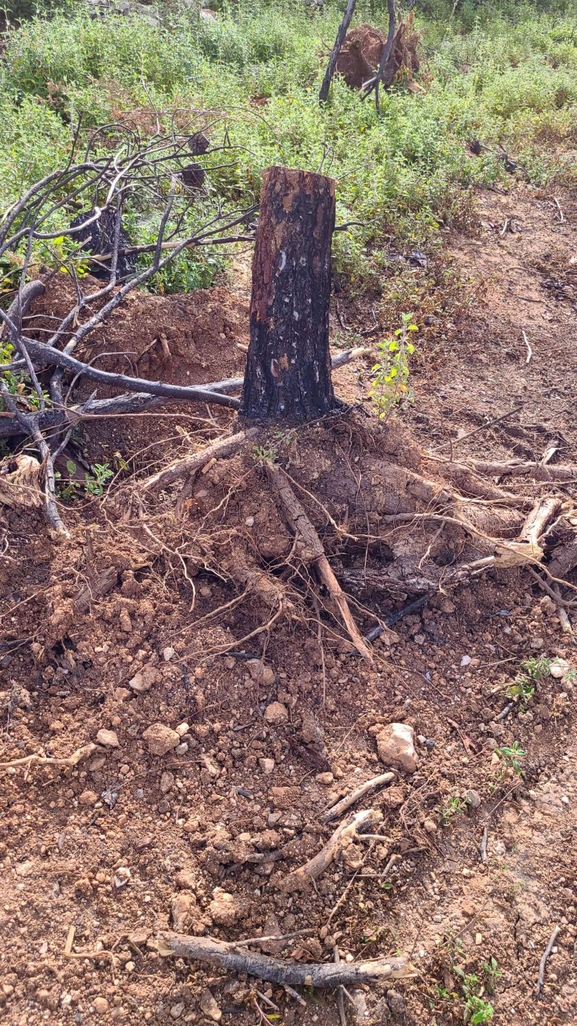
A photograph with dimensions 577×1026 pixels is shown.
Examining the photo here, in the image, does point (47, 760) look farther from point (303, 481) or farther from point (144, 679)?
point (303, 481)

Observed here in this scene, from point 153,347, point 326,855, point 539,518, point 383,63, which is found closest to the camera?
point 326,855

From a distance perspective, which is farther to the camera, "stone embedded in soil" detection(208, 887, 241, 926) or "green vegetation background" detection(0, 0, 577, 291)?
"green vegetation background" detection(0, 0, 577, 291)

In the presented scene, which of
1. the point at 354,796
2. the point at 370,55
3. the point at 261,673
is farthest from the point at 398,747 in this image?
the point at 370,55

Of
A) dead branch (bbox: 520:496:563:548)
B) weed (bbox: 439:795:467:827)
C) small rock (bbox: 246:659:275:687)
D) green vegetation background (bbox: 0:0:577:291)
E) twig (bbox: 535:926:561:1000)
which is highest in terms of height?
green vegetation background (bbox: 0:0:577:291)

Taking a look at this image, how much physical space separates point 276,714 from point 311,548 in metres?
→ 0.61

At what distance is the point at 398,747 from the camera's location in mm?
2066

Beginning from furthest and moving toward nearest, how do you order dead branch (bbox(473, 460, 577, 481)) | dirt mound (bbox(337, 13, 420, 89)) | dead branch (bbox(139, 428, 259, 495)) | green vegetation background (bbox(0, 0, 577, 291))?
dirt mound (bbox(337, 13, 420, 89)) < green vegetation background (bbox(0, 0, 577, 291)) < dead branch (bbox(473, 460, 577, 481)) < dead branch (bbox(139, 428, 259, 495))

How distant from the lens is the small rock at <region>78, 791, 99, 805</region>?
74.9 inches

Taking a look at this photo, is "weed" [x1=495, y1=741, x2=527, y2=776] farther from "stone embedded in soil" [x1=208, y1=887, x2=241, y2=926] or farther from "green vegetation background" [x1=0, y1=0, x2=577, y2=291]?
"green vegetation background" [x1=0, y1=0, x2=577, y2=291]

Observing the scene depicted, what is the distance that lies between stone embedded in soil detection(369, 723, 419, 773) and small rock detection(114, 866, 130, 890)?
2.72ft

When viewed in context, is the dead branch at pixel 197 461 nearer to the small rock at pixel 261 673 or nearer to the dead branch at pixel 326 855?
the small rock at pixel 261 673

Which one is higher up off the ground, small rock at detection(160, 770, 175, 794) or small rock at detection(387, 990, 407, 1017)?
small rock at detection(160, 770, 175, 794)

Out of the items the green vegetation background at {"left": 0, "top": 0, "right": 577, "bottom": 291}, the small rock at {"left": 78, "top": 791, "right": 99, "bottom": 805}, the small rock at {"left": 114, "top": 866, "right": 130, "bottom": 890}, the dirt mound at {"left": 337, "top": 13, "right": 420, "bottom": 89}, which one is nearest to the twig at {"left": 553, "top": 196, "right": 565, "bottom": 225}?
the green vegetation background at {"left": 0, "top": 0, "right": 577, "bottom": 291}

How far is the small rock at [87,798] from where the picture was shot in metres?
1.90
